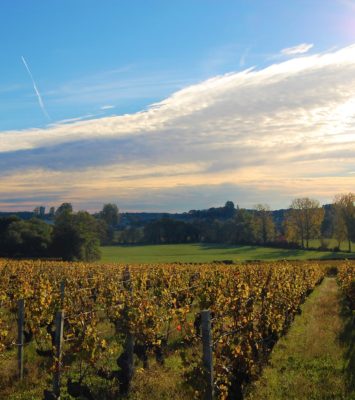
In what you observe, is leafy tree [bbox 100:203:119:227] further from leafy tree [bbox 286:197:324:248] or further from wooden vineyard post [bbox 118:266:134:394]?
wooden vineyard post [bbox 118:266:134:394]

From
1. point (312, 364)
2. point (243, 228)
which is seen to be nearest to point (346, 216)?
point (243, 228)

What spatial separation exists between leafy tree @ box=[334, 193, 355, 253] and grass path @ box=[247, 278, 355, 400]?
5581cm

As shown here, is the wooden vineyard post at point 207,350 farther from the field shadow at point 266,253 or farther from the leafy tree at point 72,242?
the field shadow at point 266,253

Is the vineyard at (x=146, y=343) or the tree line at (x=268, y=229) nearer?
the vineyard at (x=146, y=343)

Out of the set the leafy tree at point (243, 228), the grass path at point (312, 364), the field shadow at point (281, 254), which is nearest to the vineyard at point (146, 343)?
the grass path at point (312, 364)

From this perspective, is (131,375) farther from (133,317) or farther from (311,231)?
(311,231)

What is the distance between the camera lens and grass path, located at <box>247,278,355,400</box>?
900cm

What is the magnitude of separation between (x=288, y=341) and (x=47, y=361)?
7.13 metres

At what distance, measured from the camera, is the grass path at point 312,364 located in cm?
900

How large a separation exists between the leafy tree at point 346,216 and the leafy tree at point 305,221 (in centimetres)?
395

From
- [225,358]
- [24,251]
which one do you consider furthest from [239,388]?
[24,251]

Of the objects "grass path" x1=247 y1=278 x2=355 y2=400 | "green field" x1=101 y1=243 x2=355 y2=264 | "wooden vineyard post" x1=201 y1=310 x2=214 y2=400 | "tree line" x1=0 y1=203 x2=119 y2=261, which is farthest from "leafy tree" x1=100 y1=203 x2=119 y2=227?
"wooden vineyard post" x1=201 y1=310 x2=214 y2=400

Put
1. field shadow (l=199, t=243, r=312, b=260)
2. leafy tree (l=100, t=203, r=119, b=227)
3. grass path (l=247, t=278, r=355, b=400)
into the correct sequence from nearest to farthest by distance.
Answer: grass path (l=247, t=278, r=355, b=400) → field shadow (l=199, t=243, r=312, b=260) → leafy tree (l=100, t=203, r=119, b=227)

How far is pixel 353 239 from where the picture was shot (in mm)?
68812
